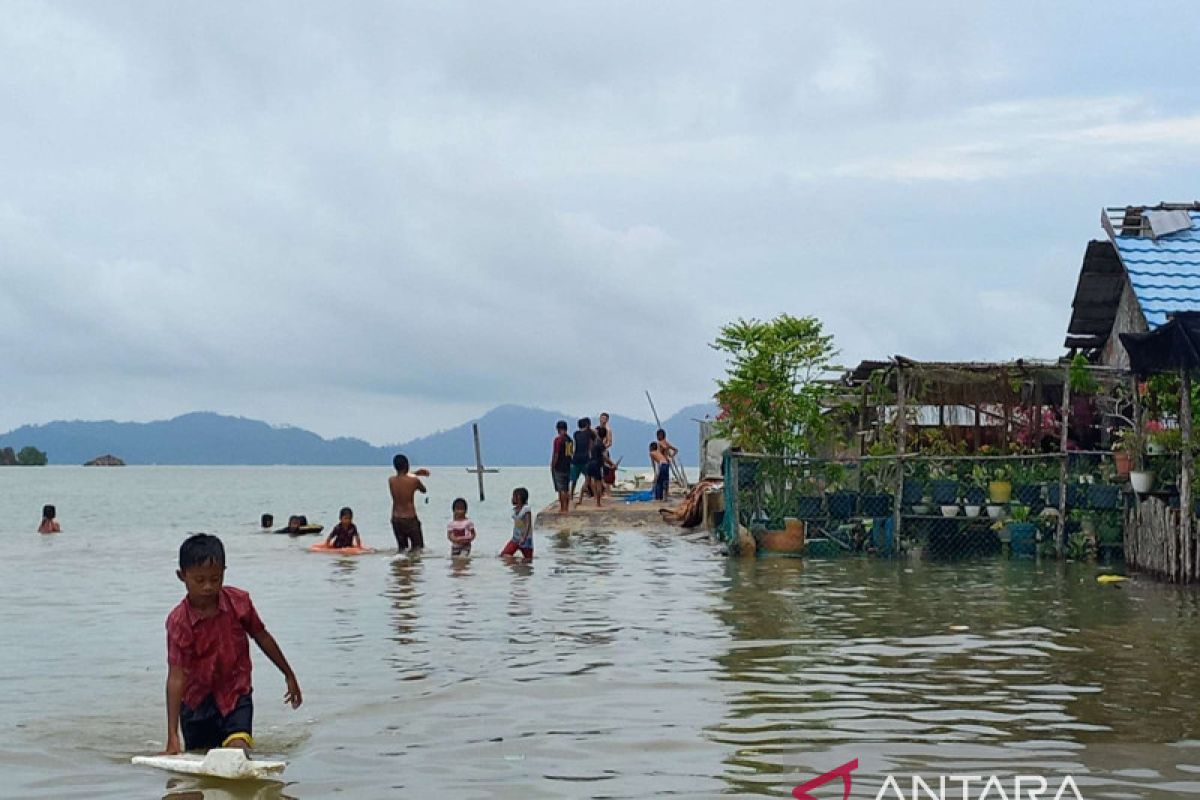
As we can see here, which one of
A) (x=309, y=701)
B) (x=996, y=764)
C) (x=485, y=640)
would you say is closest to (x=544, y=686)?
(x=309, y=701)

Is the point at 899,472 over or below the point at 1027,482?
over

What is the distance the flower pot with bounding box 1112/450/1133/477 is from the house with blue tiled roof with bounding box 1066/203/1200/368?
1.72m

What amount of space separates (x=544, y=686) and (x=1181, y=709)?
408cm

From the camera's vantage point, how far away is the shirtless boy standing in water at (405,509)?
22.3 m

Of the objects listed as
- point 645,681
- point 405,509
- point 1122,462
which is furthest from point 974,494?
point 645,681

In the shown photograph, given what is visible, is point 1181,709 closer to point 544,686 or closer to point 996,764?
point 996,764

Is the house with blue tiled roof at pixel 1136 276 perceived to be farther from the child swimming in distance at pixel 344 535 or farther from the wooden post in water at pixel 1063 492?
the child swimming in distance at pixel 344 535

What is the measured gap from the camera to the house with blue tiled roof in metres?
19.2

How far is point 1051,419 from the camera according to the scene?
2398 centimetres

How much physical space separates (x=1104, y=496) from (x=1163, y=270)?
3.25m

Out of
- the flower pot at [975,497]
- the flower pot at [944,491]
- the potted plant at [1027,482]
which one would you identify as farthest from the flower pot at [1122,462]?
the flower pot at [944,491]

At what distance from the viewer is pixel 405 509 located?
2341cm

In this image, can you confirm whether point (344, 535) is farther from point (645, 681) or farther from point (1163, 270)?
point (645, 681)

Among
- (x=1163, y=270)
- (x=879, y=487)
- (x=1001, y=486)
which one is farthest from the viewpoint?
(x=879, y=487)
